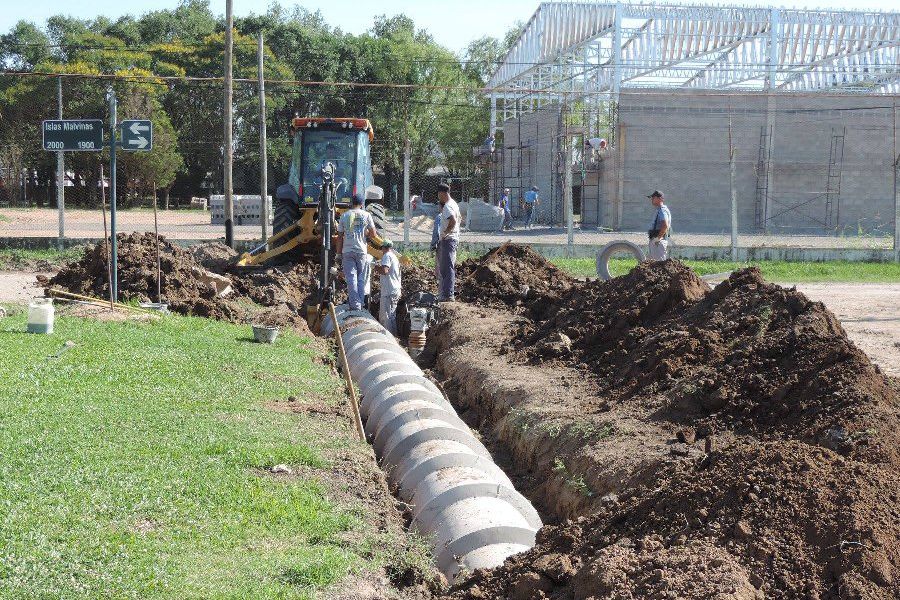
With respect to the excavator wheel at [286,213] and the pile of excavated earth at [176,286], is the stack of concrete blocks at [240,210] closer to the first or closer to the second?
the excavator wheel at [286,213]

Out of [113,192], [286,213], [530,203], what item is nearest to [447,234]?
[113,192]

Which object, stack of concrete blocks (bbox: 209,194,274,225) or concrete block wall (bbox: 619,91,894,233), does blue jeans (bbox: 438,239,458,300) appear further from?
stack of concrete blocks (bbox: 209,194,274,225)

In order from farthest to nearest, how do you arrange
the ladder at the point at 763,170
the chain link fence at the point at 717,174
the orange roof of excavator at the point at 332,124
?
the ladder at the point at 763,170, the chain link fence at the point at 717,174, the orange roof of excavator at the point at 332,124

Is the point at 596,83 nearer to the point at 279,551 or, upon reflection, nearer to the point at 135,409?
the point at 135,409

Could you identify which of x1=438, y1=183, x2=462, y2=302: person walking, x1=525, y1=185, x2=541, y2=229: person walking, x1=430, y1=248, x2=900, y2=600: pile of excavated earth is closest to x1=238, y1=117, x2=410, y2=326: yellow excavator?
x1=438, y1=183, x2=462, y2=302: person walking

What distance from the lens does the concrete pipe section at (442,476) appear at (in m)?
5.46

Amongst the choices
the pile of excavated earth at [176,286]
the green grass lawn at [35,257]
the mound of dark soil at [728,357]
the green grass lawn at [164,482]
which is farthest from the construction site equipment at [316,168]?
the green grass lawn at [164,482]

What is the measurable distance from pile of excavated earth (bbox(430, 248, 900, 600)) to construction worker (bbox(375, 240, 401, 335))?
0.76m

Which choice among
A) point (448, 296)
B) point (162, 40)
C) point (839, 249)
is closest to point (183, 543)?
point (448, 296)

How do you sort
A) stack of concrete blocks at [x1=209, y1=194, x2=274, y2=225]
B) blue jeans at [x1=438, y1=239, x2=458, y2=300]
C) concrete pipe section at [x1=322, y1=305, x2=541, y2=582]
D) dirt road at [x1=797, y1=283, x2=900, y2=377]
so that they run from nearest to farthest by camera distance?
concrete pipe section at [x1=322, y1=305, x2=541, y2=582] < dirt road at [x1=797, y1=283, x2=900, y2=377] < blue jeans at [x1=438, y1=239, x2=458, y2=300] < stack of concrete blocks at [x1=209, y1=194, x2=274, y2=225]

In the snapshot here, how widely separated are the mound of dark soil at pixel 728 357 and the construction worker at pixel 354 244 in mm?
2597

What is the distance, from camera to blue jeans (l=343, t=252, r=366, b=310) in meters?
13.6

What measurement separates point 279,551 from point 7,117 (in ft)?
146

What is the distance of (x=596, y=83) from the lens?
1308 inches
